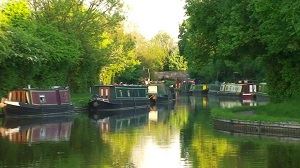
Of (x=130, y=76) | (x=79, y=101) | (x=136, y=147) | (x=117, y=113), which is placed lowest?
(x=136, y=147)

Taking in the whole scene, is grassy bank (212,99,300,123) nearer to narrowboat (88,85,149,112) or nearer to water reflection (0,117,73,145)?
water reflection (0,117,73,145)

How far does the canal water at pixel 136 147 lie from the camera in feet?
78.8

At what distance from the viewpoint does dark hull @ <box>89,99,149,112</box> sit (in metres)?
55.9

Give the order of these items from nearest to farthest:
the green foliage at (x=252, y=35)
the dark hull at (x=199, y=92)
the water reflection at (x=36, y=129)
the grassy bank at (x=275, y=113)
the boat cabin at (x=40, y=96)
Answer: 1. the water reflection at (x=36, y=129)
2. the grassy bank at (x=275, y=113)
3. the green foliage at (x=252, y=35)
4. the boat cabin at (x=40, y=96)
5. the dark hull at (x=199, y=92)

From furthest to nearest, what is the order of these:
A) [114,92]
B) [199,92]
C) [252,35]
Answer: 1. [199,92]
2. [114,92]
3. [252,35]

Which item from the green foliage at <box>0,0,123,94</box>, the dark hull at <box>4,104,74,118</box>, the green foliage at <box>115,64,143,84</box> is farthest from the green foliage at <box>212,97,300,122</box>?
the green foliage at <box>115,64,143,84</box>

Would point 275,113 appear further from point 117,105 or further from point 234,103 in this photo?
point 234,103

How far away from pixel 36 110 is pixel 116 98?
1312cm

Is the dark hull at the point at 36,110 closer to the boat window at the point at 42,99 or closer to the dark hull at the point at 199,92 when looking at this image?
the boat window at the point at 42,99

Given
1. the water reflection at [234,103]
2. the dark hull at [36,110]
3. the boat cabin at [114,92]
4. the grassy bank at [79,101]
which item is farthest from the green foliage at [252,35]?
the water reflection at [234,103]

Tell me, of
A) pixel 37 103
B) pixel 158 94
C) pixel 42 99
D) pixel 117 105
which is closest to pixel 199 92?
pixel 158 94

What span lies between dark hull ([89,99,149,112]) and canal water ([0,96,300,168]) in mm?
14157

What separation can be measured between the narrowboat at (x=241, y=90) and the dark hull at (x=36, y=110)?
135 ft

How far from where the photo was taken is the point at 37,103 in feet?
159
